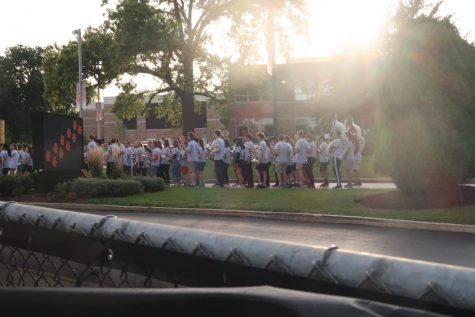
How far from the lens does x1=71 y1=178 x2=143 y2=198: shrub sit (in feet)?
57.0

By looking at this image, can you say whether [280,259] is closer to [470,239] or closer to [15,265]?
[15,265]

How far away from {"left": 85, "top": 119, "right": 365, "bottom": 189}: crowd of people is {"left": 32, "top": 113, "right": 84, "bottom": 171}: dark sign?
2128mm

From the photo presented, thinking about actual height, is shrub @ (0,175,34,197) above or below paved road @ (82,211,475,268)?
above

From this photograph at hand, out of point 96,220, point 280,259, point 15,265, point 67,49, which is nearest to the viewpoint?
point 280,259

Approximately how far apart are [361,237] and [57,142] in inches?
419

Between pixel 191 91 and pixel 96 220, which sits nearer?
pixel 96 220

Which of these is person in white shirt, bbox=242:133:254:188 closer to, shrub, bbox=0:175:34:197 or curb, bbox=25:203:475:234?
curb, bbox=25:203:475:234

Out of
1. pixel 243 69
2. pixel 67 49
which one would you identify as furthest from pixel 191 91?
pixel 67 49

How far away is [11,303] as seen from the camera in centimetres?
146

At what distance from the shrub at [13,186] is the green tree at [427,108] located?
1137 centimetres

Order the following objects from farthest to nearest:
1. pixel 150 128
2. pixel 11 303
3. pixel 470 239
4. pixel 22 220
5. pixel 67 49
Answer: pixel 150 128, pixel 67 49, pixel 470 239, pixel 22 220, pixel 11 303

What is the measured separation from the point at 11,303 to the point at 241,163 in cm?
1938

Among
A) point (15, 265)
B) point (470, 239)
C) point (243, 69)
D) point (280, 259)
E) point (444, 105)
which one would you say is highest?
point (243, 69)

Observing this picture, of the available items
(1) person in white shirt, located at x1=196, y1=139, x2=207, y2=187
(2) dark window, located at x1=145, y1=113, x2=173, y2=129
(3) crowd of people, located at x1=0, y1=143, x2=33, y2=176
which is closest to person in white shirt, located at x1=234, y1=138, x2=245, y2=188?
(1) person in white shirt, located at x1=196, y1=139, x2=207, y2=187
